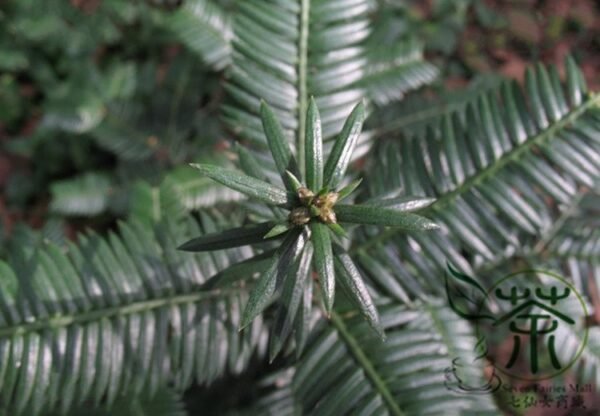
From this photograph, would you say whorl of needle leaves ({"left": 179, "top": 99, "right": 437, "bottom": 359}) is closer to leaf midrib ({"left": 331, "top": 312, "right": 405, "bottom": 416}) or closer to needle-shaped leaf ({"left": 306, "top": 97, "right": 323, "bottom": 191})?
needle-shaped leaf ({"left": 306, "top": 97, "right": 323, "bottom": 191})

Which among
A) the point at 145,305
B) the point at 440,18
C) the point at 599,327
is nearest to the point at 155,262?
the point at 145,305

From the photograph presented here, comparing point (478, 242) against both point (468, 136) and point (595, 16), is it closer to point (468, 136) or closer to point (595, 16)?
point (468, 136)

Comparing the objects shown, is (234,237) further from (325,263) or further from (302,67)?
(302,67)

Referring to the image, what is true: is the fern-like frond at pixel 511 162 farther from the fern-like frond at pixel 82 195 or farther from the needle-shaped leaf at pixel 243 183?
the fern-like frond at pixel 82 195

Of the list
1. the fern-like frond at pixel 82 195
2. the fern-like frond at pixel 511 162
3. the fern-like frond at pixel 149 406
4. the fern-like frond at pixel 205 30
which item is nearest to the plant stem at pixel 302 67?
the fern-like frond at pixel 511 162

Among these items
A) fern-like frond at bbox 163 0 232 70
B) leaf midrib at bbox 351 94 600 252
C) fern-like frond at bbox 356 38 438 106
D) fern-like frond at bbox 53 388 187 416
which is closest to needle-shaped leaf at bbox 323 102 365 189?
leaf midrib at bbox 351 94 600 252
